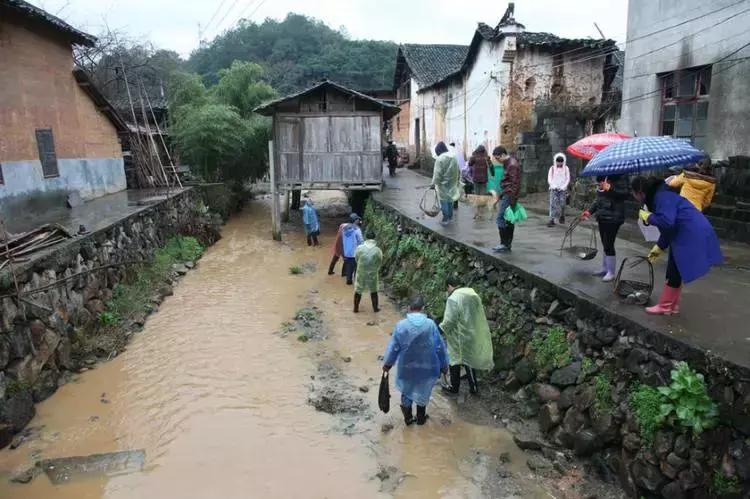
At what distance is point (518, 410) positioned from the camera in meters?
6.34

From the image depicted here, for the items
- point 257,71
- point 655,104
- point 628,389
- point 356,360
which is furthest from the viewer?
point 257,71

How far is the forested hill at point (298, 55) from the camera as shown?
45375 mm

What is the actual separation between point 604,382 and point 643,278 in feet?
6.69

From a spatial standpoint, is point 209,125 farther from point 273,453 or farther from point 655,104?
point 273,453

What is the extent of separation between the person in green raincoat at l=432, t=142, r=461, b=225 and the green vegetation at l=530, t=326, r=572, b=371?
499cm

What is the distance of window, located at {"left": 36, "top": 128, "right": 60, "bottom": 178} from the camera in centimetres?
1312

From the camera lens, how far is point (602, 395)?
17.2 ft

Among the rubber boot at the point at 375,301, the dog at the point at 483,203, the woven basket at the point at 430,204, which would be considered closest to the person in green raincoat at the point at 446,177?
the woven basket at the point at 430,204

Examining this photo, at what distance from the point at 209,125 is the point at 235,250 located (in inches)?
226

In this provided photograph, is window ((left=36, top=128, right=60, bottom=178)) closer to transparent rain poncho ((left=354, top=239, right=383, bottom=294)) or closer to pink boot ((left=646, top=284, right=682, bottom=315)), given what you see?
transparent rain poncho ((left=354, top=239, right=383, bottom=294))

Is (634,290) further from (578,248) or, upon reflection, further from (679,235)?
(578,248)

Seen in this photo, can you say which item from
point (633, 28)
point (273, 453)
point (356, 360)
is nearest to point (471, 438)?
point (273, 453)

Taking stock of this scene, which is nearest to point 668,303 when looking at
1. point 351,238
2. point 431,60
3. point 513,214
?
point 513,214

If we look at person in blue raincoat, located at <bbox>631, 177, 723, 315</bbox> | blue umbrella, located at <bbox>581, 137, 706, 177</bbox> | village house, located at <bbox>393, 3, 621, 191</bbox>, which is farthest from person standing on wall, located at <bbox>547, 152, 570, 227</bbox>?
person in blue raincoat, located at <bbox>631, 177, 723, 315</bbox>
